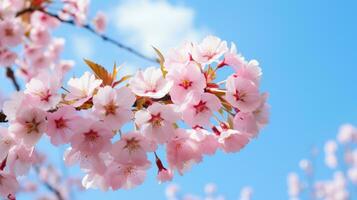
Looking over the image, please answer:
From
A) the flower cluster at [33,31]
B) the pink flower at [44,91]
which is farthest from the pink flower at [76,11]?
the pink flower at [44,91]

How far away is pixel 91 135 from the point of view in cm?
131

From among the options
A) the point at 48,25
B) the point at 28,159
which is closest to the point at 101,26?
the point at 48,25

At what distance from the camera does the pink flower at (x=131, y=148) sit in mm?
1356

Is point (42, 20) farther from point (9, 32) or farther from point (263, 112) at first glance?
point (263, 112)

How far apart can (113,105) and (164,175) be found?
407mm

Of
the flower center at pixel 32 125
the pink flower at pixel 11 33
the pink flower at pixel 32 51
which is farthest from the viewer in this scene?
the pink flower at pixel 32 51

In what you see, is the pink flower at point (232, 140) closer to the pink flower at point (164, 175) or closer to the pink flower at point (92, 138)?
the pink flower at point (164, 175)

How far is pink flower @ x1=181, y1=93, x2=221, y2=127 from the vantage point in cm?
132

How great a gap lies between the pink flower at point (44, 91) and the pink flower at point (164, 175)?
1.50 feet

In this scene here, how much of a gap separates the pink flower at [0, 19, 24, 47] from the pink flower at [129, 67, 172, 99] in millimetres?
2949

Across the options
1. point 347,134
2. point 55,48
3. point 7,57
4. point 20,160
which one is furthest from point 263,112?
point 347,134

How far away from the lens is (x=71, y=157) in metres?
1.46

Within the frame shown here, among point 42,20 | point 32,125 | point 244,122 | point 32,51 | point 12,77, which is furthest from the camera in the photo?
point 42,20

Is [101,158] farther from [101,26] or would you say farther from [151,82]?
[101,26]
